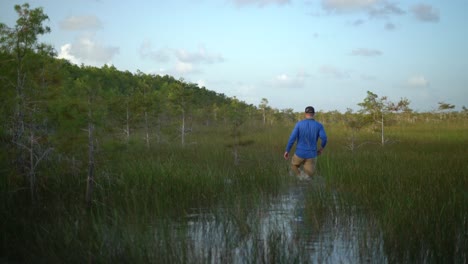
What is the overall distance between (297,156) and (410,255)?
555cm

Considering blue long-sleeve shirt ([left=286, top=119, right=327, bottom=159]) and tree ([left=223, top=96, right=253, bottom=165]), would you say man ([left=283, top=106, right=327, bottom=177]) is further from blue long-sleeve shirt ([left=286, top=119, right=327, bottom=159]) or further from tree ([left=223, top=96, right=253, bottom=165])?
tree ([left=223, top=96, right=253, bottom=165])

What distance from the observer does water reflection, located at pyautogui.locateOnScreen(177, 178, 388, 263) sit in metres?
4.64

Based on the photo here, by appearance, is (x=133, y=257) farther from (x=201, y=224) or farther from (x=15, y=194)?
(x=15, y=194)

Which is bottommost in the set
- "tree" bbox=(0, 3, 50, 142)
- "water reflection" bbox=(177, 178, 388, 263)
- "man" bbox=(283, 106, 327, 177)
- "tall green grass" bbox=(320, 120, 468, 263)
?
"water reflection" bbox=(177, 178, 388, 263)

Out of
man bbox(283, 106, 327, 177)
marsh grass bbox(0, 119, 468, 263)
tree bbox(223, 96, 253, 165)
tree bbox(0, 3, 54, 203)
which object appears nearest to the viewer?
marsh grass bbox(0, 119, 468, 263)

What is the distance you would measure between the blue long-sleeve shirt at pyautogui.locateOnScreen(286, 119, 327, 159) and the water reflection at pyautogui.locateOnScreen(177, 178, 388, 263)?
88.1 inches

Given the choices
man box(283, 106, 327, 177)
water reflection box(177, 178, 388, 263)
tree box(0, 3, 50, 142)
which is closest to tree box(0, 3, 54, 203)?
tree box(0, 3, 50, 142)

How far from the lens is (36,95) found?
7668 mm

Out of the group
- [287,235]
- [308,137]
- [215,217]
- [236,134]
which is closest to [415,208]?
[287,235]

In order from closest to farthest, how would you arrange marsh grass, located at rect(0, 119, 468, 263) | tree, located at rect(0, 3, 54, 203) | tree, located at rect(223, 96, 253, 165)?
1. marsh grass, located at rect(0, 119, 468, 263)
2. tree, located at rect(0, 3, 54, 203)
3. tree, located at rect(223, 96, 253, 165)

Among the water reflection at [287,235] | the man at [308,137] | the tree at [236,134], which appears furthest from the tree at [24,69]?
the tree at [236,134]

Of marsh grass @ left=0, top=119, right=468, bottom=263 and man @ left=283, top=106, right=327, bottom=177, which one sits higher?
man @ left=283, top=106, right=327, bottom=177

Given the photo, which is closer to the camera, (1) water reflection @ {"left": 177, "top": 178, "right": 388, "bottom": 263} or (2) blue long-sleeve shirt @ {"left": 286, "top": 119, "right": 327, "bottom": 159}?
(1) water reflection @ {"left": 177, "top": 178, "right": 388, "bottom": 263}

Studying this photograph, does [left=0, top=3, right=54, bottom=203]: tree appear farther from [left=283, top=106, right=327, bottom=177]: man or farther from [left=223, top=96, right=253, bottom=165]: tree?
[left=223, top=96, right=253, bottom=165]: tree
